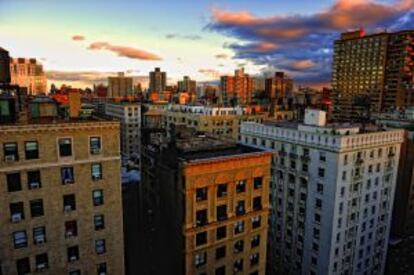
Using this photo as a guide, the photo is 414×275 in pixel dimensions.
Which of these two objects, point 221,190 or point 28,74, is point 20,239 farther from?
point 28,74

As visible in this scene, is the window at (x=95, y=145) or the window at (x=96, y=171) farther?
the window at (x=96, y=171)

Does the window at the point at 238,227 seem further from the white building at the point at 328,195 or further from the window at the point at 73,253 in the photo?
the white building at the point at 328,195

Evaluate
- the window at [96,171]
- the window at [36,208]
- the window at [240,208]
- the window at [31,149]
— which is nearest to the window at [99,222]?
the window at [96,171]

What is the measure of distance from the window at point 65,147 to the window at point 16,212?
6.36 meters

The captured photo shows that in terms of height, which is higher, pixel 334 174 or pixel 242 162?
pixel 242 162

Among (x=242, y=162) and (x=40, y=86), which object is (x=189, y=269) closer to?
(x=242, y=162)

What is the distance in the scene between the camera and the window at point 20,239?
102ft

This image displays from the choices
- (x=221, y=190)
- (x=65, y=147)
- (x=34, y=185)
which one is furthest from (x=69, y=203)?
(x=221, y=190)

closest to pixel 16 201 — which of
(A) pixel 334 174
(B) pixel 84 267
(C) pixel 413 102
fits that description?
(B) pixel 84 267

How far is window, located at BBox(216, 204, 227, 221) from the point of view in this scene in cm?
4059

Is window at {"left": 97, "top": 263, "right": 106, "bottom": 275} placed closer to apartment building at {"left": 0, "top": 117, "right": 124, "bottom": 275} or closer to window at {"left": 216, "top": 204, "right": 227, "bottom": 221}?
apartment building at {"left": 0, "top": 117, "right": 124, "bottom": 275}

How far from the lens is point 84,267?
35.3 meters

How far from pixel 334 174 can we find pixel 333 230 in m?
11.3

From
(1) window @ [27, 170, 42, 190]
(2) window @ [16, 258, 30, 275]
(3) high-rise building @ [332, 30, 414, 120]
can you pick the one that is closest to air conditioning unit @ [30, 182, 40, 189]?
(1) window @ [27, 170, 42, 190]
